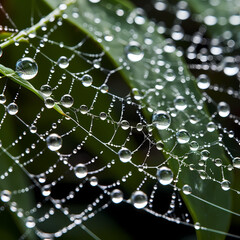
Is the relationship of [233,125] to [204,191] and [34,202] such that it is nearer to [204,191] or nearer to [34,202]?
[204,191]

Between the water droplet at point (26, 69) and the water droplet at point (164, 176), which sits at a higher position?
the water droplet at point (26, 69)

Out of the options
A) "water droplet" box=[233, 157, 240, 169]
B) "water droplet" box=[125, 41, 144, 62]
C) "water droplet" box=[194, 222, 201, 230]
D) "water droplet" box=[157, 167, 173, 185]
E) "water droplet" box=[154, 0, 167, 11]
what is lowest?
"water droplet" box=[194, 222, 201, 230]

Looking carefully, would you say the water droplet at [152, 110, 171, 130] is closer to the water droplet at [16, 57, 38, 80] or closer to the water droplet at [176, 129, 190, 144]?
the water droplet at [176, 129, 190, 144]

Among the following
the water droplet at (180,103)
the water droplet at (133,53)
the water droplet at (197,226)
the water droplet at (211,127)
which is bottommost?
the water droplet at (197,226)

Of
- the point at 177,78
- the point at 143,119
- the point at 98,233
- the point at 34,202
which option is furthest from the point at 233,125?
the point at 34,202

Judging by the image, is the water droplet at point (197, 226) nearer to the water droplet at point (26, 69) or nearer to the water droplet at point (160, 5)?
the water droplet at point (26, 69)

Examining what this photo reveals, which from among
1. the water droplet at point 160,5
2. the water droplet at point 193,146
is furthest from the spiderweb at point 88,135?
the water droplet at point 160,5

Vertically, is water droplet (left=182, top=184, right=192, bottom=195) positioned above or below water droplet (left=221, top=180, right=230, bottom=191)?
below

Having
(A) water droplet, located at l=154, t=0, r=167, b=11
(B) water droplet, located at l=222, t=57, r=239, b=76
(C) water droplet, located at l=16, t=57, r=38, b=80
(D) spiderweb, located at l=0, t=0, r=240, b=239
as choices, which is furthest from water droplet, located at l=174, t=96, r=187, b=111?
(A) water droplet, located at l=154, t=0, r=167, b=11
